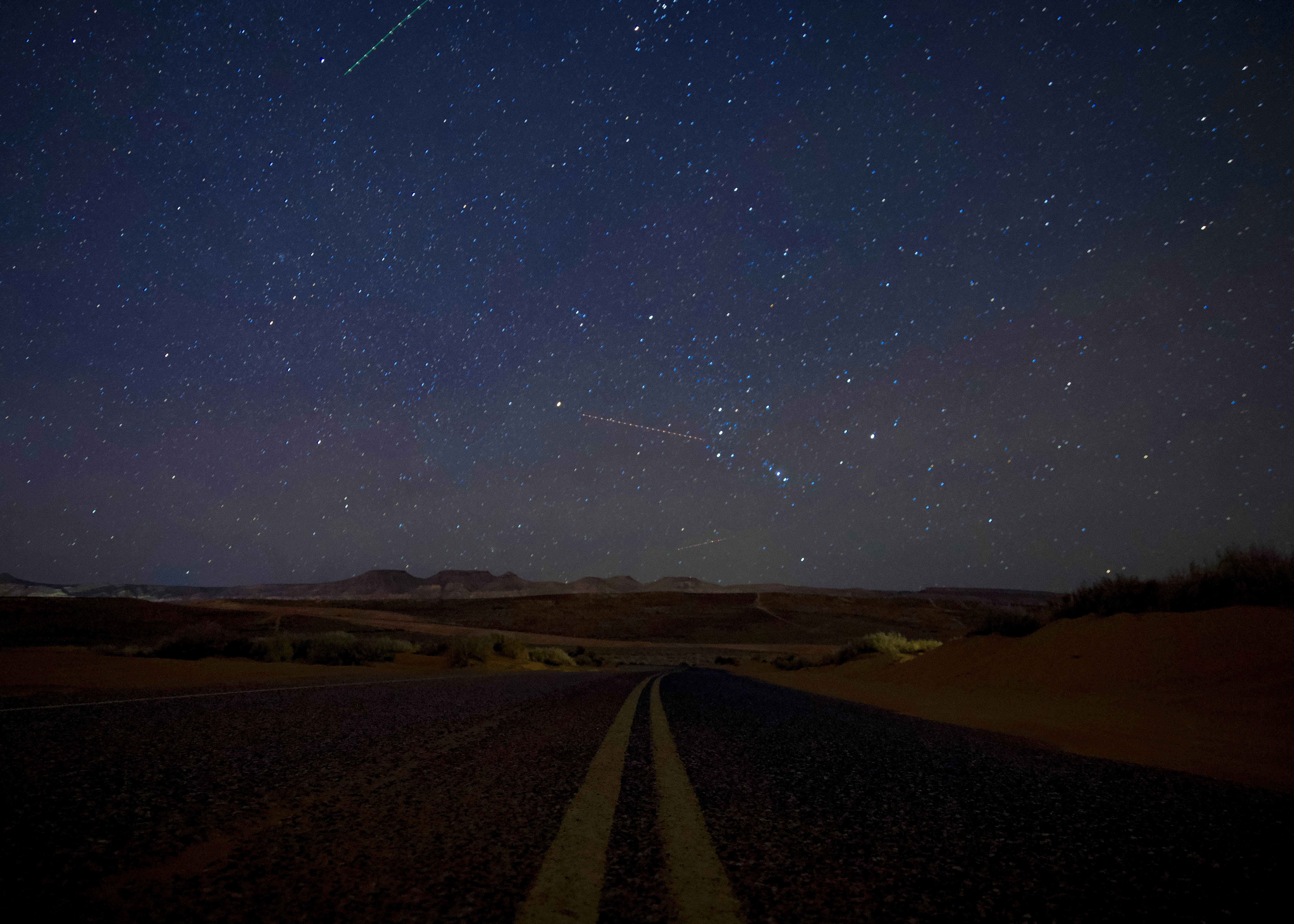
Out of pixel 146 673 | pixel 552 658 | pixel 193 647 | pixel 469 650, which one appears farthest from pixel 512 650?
pixel 146 673

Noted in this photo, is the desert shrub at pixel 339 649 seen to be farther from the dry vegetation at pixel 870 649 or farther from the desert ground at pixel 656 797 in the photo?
the dry vegetation at pixel 870 649

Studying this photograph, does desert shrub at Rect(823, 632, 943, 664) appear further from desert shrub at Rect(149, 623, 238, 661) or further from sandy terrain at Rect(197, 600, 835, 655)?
desert shrub at Rect(149, 623, 238, 661)

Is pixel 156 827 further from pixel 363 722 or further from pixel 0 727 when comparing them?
pixel 0 727

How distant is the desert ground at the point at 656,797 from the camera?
1.42 m

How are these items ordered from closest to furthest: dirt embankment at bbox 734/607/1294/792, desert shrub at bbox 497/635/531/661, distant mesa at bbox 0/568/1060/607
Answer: dirt embankment at bbox 734/607/1294/792
desert shrub at bbox 497/635/531/661
distant mesa at bbox 0/568/1060/607

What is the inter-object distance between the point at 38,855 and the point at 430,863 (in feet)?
3.25

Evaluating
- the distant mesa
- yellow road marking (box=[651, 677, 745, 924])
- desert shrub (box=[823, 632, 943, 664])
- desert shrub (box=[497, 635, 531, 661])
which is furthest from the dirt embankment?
the distant mesa

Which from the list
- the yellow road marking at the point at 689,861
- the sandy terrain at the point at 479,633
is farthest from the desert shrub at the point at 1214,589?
the sandy terrain at the point at 479,633

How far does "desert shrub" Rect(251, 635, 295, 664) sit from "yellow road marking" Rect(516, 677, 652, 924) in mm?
13330

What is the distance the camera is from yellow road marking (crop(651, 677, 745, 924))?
1301 millimetres

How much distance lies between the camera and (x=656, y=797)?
7.55 feet

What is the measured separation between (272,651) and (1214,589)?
17267 mm

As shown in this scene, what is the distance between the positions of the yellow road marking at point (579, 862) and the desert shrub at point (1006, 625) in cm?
1095

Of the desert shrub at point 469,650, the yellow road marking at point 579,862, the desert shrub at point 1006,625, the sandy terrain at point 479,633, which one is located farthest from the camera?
the sandy terrain at point 479,633
